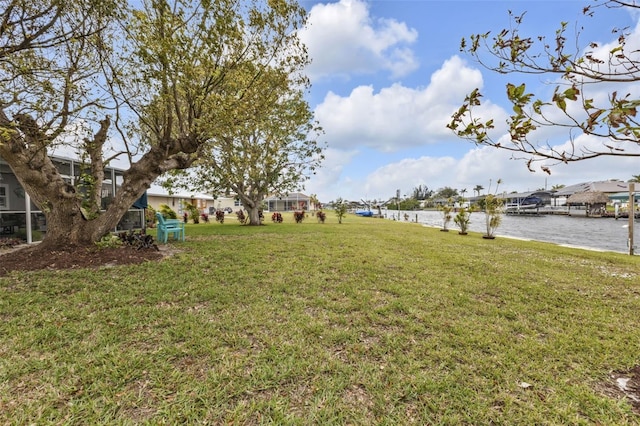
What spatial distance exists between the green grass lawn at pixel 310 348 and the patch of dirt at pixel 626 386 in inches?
2.1

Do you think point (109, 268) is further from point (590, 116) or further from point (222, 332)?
point (590, 116)

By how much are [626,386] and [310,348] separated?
2750 mm

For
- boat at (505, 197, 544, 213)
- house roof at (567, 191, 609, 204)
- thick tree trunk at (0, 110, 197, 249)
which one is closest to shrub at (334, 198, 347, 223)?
thick tree trunk at (0, 110, 197, 249)

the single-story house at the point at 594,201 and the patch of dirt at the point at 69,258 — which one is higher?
the single-story house at the point at 594,201

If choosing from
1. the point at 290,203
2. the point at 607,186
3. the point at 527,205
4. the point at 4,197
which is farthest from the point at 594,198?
the point at 4,197

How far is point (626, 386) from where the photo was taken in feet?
7.51

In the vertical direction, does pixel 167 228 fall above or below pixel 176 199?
below

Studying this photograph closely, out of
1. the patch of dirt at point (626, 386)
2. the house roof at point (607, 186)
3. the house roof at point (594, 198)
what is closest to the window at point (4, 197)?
the patch of dirt at point (626, 386)

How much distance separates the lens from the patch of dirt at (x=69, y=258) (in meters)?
5.31

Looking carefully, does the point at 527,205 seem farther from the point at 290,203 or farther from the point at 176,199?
the point at 176,199

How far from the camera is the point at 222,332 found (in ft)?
10.1

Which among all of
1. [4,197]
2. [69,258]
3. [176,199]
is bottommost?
[69,258]

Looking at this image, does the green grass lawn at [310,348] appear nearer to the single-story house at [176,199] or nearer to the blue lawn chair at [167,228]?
the blue lawn chair at [167,228]

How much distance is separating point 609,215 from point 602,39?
49.1 m
